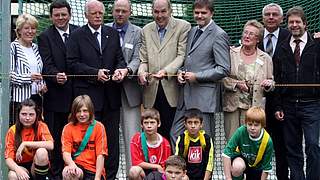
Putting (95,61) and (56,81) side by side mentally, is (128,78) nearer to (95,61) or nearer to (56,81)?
(95,61)

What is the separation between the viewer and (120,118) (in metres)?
7.85

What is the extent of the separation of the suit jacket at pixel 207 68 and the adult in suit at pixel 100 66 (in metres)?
0.64

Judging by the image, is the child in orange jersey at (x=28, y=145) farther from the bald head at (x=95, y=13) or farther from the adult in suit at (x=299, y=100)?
the adult in suit at (x=299, y=100)

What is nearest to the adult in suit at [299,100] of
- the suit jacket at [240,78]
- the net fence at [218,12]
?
the suit jacket at [240,78]

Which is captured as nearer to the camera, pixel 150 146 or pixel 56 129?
pixel 150 146

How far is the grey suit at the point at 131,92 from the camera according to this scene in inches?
301

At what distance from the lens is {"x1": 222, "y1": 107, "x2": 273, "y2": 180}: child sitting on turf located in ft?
23.2

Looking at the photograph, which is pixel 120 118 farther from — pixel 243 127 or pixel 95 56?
pixel 243 127

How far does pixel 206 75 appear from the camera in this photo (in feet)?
24.1

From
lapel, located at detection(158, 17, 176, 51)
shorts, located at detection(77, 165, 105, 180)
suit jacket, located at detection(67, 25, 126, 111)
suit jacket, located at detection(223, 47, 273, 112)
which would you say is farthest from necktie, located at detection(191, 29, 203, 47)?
shorts, located at detection(77, 165, 105, 180)

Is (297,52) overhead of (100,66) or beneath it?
overhead

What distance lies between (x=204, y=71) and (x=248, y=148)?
85 cm

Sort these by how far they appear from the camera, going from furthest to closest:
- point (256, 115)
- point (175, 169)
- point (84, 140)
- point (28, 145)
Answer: point (84, 140), point (28, 145), point (256, 115), point (175, 169)

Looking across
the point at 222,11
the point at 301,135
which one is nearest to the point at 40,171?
the point at 301,135
